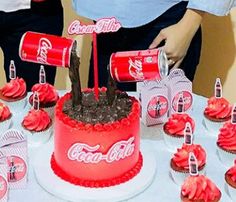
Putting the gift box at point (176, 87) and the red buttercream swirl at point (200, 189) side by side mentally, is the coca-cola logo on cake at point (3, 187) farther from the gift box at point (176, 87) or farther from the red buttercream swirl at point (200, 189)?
the gift box at point (176, 87)

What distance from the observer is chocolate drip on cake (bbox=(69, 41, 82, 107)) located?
4.50 ft

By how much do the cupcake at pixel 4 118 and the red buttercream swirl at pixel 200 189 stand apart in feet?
1.54

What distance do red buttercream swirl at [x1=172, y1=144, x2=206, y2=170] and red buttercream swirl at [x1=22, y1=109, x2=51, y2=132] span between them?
1.04 ft

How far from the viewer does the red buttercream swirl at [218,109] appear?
1612mm

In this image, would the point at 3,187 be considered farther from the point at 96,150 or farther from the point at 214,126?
the point at 214,126

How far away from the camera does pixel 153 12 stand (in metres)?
1.75

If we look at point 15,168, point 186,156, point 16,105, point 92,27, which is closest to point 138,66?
point 92,27

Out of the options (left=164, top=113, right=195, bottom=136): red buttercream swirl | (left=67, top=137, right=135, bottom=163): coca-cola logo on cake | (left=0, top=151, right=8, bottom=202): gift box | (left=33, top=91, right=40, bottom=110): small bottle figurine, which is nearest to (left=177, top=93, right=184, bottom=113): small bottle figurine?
(left=164, top=113, right=195, bottom=136): red buttercream swirl

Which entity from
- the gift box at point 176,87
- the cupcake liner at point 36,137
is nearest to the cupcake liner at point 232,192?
the gift box at point 176,87

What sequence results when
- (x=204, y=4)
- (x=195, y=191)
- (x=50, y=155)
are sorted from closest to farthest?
1. (x=195, y=191)
2. (x=50, y=155)
3. (x=204, y=4)

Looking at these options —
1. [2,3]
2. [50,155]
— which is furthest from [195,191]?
[2,3]

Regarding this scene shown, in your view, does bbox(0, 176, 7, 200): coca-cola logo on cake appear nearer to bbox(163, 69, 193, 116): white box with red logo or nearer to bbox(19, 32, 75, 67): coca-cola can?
bbox(19, 32, 75, 67): coca-cola can

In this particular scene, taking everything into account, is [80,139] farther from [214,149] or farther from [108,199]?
[214,149]

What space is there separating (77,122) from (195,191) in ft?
0.89
